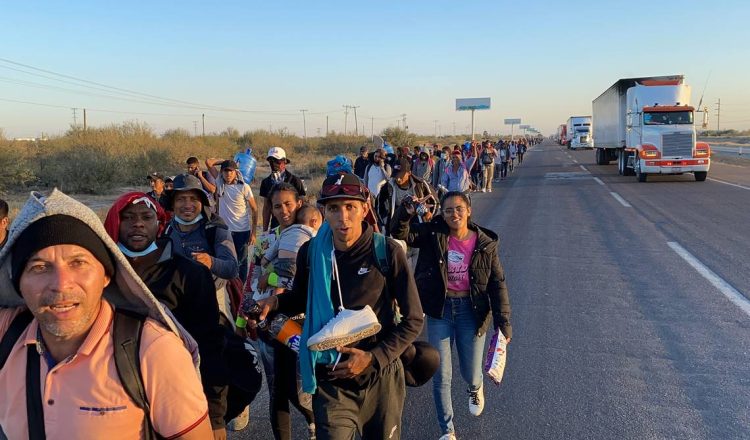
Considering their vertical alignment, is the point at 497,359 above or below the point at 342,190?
below

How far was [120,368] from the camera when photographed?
156cm

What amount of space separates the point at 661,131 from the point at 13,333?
23661 millimetres

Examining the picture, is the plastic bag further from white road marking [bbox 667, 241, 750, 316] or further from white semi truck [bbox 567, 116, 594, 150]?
white semi truck [bbox 567, 116, 594, 150]

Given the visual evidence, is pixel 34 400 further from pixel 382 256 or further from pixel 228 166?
pixel 228 166

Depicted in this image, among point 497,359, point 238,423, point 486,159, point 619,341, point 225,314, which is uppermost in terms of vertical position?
point 486,159

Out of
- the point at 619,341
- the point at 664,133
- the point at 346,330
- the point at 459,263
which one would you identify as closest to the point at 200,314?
the point at 346,330

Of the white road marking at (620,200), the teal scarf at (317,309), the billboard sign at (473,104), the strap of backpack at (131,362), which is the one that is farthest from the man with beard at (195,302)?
the billboard sign at (473,104)

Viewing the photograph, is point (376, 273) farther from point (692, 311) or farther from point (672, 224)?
point (672, 224)

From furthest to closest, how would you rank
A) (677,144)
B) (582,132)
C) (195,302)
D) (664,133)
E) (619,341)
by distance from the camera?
(582,132), (664,133), (677,144), (619,341), (195,302)

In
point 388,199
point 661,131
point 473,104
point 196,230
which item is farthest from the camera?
point 473,104

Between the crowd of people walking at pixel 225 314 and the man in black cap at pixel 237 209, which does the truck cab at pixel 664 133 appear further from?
the crowd of people walking at pixel 225 314

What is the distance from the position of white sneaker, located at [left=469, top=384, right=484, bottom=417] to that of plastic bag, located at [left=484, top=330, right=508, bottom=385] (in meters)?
0.28

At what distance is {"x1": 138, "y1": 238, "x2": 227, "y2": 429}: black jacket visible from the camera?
7.97 ft

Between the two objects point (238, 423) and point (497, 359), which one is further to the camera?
point (238, 423)
